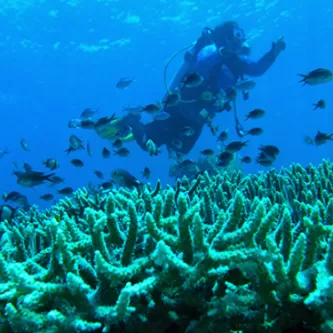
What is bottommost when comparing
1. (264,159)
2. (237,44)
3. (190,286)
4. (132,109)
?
(190,286)

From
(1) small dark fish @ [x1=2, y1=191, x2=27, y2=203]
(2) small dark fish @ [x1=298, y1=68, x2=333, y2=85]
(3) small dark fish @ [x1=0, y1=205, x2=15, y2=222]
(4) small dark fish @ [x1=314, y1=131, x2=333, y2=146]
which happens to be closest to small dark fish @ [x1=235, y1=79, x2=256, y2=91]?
(2) small dark fish @ [x1=298, y1=68, x2=333, y2=85]

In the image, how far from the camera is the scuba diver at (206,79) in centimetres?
1097

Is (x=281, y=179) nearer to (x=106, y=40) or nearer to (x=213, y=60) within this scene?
(x=213, y=60)

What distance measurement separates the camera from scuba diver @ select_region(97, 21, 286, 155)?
10969 millimetres

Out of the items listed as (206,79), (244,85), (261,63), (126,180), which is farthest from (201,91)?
(126,180)

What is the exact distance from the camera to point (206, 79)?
11.1m

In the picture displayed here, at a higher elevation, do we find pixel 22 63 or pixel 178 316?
pixel 22 63

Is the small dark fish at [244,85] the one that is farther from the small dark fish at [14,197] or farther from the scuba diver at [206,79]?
the small dark fish at [14,197]

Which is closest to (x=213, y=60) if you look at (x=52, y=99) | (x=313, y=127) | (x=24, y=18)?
(x=24, y=18)

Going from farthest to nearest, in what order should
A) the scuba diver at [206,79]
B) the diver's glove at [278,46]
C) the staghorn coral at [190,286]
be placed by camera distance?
the diver's glove at [278,46]
the scuba diver at [206,79]
the staghorn coral at [190,286]

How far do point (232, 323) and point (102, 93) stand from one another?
6626 centimetres

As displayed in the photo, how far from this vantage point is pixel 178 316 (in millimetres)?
1675

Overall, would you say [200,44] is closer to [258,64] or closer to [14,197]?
[258,64]

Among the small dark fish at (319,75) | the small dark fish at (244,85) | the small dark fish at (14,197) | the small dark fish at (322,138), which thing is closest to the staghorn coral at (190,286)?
the small dark fish at (14,197)
